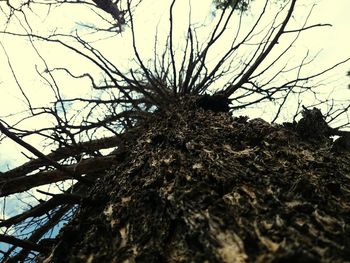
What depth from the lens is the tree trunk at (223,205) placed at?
2.87 ft

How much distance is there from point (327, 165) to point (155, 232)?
796 mm

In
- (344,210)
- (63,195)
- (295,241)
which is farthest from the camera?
(63,195)

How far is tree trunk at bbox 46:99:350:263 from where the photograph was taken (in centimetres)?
87

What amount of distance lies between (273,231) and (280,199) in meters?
0.19

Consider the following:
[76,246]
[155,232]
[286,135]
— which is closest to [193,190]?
[155,232]

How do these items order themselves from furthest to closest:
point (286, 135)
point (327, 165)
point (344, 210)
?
point (286, 135)
point (327, 165)
point (344, 210)

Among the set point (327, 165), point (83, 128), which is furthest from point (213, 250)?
point (83, 128)

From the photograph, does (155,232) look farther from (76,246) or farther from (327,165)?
(327,165)

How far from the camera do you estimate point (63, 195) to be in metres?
1.58

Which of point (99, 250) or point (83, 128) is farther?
point (83, 128)

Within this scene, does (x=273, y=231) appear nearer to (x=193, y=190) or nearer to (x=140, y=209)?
(x=193, y=190)

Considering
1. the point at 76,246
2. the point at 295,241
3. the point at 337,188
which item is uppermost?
the point at 76,246

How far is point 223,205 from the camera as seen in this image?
1069 millimetres

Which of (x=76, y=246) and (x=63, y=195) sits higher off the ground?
(x=63, y=195)
